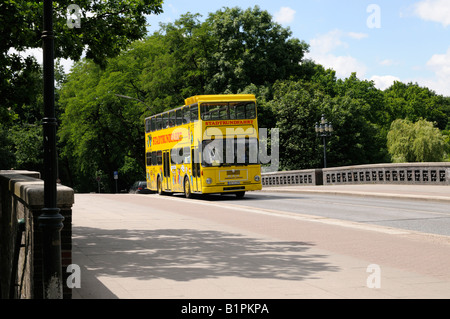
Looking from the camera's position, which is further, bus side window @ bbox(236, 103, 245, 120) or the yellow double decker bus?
bus side window @ bbox(236, 103, 245, 120)

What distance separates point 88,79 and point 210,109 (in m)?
31.2

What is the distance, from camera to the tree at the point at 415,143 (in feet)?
201

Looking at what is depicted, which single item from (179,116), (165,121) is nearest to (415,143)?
(165,121)

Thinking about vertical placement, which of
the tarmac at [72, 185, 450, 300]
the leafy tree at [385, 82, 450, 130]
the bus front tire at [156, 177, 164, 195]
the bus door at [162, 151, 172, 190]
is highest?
the leafy tree at [385, 82, 450, 130]

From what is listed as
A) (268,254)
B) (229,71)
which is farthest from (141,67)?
(268,254)

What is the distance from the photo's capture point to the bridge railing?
28.6m

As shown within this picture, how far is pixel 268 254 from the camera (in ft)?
31.3

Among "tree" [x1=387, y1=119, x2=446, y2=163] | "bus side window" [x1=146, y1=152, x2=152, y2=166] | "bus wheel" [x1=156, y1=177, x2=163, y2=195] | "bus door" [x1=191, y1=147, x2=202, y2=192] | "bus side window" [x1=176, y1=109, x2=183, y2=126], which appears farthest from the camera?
"tree" [x1=387, y1=119, x2=446, y2=163]

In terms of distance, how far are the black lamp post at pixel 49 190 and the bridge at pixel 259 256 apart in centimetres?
63

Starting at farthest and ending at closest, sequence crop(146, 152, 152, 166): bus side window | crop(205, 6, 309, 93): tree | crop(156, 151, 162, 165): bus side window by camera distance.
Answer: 1. crop(205, 6, 309, 93): tree
2. crop(146, 152, 152, 166): bus side window
3. crop(156, 151, 162, 165): bus side window

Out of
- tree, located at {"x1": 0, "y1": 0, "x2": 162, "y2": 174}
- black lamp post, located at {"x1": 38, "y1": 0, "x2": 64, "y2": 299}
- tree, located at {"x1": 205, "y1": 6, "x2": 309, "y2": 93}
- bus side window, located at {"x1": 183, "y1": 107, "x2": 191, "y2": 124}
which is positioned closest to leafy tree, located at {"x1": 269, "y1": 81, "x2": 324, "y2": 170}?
tree, located at {"x1": 205, "y1": 6, "x2": 309, "y2": 93}

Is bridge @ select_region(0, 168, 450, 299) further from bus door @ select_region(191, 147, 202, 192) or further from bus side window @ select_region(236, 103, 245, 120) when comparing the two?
bus side window @ select_region(236, 103, 245, 120)

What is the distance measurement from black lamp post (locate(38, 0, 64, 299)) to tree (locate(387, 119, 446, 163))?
5844 centimetres

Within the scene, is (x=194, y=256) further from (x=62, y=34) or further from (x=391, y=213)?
(x=391, y=213)
